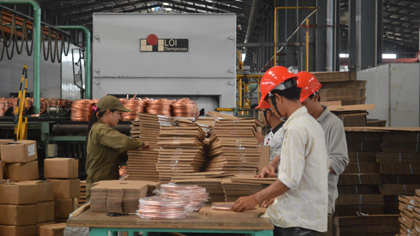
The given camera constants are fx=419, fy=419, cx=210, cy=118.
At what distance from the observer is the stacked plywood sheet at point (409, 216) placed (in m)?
4.10

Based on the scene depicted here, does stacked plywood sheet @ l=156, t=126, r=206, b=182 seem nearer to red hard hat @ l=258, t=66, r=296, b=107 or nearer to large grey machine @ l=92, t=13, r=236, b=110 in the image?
red hard hat @ l=258, t=66, r=296, b=107

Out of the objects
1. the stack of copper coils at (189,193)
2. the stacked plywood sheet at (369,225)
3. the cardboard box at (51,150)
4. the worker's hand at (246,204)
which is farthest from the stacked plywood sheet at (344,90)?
the cardboard box at (51,150)

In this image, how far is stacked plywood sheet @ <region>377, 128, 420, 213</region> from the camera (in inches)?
210

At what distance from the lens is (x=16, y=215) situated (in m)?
4.93

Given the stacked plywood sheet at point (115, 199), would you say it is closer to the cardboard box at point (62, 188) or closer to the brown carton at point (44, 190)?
the brown carton at point (44, 190)

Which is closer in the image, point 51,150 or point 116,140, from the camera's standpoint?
point 116,140

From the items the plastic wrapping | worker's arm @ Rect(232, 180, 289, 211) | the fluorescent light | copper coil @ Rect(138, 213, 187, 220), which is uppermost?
the fluorescent light

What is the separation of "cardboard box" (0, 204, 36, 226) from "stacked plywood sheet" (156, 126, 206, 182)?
7.55 ft

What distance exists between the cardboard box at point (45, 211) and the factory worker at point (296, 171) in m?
3.60

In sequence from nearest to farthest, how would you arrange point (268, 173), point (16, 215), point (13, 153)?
point (268, 173) → point (16, 215) → point (13, 153)

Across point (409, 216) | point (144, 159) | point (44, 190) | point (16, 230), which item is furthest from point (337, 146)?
point (16, 230)

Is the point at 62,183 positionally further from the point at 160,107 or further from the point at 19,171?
the point at 160,107

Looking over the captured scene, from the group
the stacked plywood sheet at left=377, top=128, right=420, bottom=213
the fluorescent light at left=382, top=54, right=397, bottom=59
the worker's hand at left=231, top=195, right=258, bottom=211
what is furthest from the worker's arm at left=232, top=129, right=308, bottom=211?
the fluorescent light at left=382, top=54, right=397, bottom=59

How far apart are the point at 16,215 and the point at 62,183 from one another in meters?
0.78
